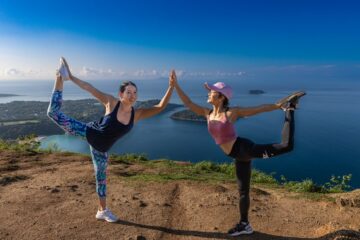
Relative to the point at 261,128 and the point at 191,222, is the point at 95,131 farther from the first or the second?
the point at 261,128

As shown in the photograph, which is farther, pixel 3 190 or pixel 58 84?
pixel 3 190

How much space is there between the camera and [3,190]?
666cm

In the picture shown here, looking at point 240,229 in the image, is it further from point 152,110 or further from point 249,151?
point 152,110

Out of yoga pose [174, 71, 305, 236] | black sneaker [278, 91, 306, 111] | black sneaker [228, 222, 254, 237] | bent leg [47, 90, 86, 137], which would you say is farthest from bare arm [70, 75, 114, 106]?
black sneaker [228, 222, 254, 237]

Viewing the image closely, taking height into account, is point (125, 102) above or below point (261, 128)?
above

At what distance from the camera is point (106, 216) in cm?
508

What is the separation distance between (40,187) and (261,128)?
151 feet

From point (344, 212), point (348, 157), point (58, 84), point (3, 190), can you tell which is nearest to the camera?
point (58, 84)

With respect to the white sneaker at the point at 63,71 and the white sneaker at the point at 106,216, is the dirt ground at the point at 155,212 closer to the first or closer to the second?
the white sneaker at the point at 106,216

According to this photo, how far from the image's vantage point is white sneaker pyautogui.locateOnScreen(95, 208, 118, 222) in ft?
16.6

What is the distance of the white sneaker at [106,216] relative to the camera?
5.05 metres

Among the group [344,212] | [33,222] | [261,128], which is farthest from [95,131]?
[261,128]

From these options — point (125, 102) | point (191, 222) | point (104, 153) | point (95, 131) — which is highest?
point (125, 102)

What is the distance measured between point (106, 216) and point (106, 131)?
1.46 metres
